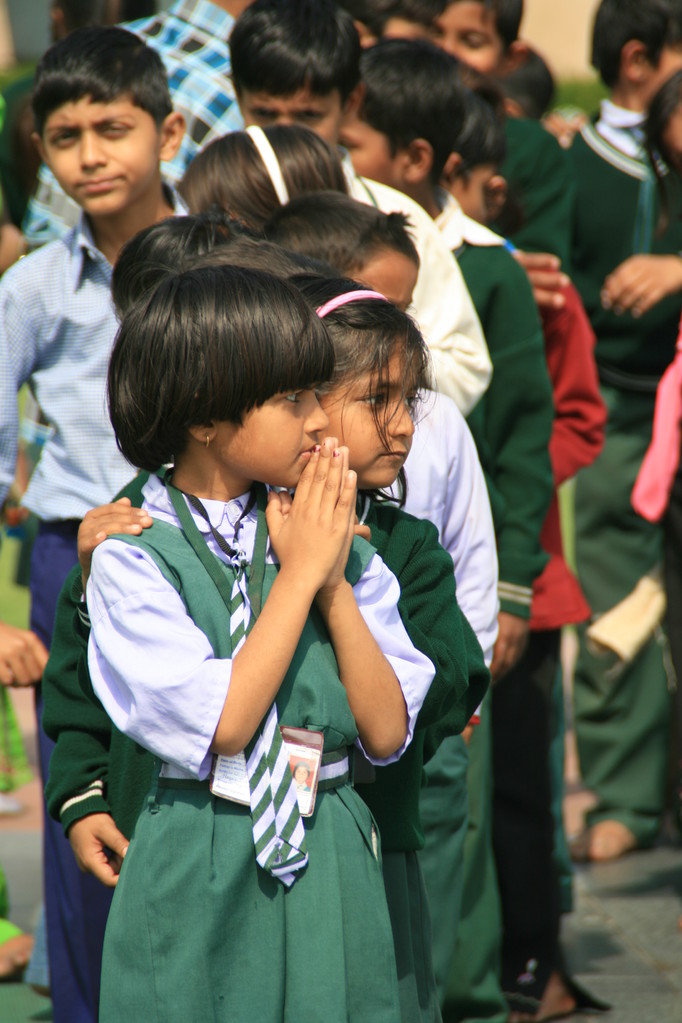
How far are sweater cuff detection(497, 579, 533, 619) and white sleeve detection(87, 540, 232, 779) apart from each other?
1.48 metres

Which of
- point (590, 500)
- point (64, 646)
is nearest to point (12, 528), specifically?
point (590, 500)

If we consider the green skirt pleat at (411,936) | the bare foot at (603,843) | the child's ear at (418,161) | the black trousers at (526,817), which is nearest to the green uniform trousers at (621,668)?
the bare foot at (603,843)

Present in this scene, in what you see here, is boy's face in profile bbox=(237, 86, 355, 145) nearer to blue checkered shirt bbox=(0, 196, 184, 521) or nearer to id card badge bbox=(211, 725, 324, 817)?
blue checkered shirt bbox=(0, 196, 184, 521)

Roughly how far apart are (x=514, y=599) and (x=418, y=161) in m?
1.09

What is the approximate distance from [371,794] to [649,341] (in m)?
2.99

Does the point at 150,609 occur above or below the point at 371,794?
above

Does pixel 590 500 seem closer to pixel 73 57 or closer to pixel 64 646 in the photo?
pixel 73 57

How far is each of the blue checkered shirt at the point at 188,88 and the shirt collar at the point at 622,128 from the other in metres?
1.44

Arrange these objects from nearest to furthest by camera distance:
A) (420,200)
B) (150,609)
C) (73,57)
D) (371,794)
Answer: (150,609)
(371,794)
(73,57)
(420,200)

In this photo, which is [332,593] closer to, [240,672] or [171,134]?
[240,672]

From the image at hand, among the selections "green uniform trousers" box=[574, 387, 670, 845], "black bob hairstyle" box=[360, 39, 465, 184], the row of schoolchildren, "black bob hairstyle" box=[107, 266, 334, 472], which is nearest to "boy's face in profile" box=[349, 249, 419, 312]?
the row of schoolchildren

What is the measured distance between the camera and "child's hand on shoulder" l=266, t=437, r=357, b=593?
179 centimetres

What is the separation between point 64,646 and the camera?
7.13 ft

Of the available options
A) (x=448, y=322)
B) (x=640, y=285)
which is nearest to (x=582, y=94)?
(x=640, y=285)
